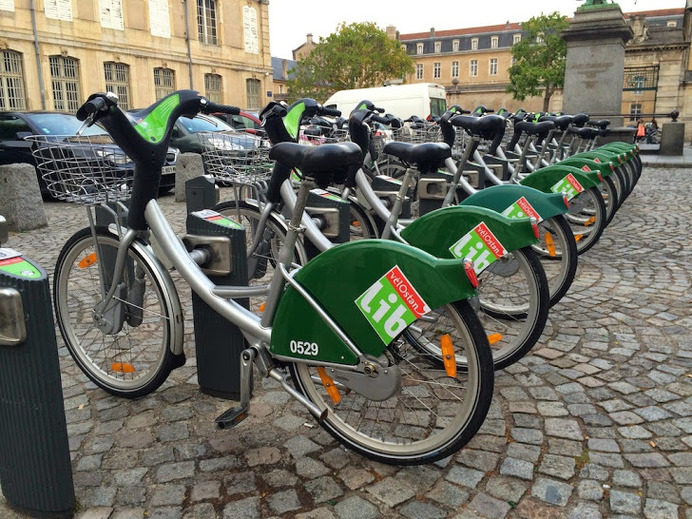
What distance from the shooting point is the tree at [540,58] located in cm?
4362

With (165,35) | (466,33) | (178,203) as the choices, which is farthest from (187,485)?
(466,33)

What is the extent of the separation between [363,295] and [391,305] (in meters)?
0.11

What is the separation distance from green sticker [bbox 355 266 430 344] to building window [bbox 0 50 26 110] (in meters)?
27.2

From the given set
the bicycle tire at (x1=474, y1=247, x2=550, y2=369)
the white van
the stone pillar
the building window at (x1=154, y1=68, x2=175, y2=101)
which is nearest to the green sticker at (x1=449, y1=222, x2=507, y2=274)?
the bicycle tire at (x1=474, y1=247, x2=550, y2=369)

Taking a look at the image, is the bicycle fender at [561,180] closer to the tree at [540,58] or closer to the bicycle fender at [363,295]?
the bicycle fender at [363,295]

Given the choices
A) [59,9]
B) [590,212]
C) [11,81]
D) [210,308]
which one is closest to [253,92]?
[59,9]

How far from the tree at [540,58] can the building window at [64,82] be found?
30.9m

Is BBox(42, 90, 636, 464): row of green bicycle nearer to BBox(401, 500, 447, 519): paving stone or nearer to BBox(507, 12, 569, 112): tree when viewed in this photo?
BBox(401, 500, 447, 519): paving stone

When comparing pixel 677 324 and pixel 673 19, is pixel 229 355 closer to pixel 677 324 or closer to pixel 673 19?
pixel 677 324

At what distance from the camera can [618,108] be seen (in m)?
12.7

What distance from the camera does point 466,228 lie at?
2.93 m

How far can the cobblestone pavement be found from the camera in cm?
217

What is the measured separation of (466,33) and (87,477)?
3017 inches

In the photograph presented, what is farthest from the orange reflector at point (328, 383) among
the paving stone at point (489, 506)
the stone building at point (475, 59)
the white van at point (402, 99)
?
the stone building at point (475, 59)
